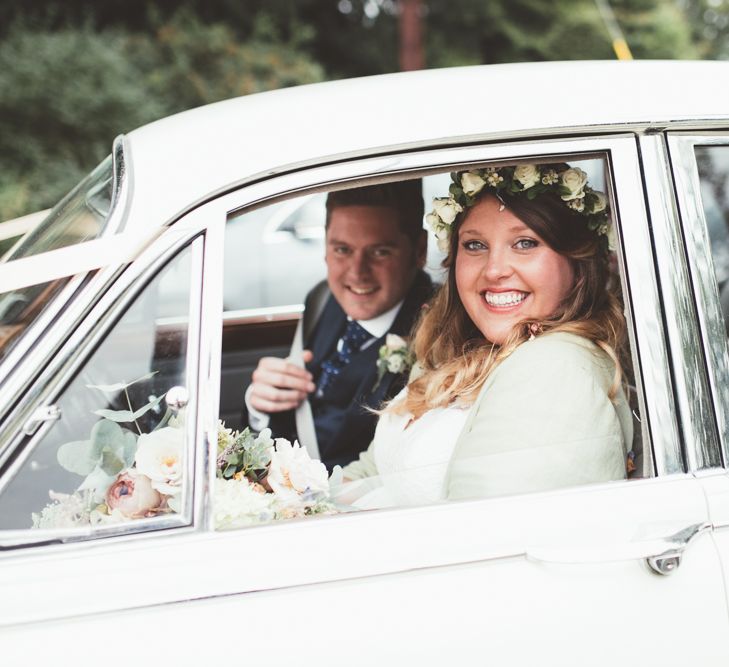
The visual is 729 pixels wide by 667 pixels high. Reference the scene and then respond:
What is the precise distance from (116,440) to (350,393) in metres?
1.37

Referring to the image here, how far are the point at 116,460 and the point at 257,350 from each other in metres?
2.04

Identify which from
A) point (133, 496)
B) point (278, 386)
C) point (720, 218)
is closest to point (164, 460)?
point (133, 496)

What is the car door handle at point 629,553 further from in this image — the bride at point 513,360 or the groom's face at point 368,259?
the groom's face at point 368,259

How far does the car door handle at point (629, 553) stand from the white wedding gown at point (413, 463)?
340mm

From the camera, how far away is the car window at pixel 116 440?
150cm

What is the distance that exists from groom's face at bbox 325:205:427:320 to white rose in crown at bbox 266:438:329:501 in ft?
3.64

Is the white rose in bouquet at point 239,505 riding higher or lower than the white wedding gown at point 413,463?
lower

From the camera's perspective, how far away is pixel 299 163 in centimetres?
156

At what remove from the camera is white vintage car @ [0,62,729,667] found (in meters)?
1.41

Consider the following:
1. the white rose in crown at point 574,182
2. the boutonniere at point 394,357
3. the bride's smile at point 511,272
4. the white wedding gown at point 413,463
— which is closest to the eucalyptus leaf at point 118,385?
the white wedding gown at point 413,463

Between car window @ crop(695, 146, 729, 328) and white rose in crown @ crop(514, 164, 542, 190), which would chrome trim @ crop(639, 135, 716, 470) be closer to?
white rose in crown @ crop(514, 164, 542, 190)

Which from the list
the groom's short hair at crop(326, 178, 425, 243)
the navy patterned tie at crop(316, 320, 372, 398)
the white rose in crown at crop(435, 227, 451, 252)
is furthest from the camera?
the navy patterned tie at crop(316, 320, 372, 398)

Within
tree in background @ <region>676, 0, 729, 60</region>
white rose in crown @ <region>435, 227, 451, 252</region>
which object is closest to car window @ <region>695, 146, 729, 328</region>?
white rose in crown @ <region>435, 227, 451, 252</region>

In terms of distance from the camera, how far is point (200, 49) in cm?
1037
